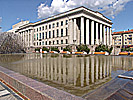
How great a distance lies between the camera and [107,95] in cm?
371

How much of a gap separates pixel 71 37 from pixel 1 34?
27.7 m

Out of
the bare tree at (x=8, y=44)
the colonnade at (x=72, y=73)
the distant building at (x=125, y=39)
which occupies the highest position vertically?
the distant building at (x=125, y=39)

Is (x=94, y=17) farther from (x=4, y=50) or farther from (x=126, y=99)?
(x=126, y=99)

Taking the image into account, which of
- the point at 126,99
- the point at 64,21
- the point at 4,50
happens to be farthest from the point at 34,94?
the point at 64,21

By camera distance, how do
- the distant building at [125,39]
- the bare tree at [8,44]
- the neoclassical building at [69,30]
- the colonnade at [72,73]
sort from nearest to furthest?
the colonnade at [72,73]
the bare tree at [8,44]
the neoclassical building at [69,30]
the distant building at [125,39]

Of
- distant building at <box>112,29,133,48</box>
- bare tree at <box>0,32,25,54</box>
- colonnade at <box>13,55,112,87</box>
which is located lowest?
colonnade at <box>13,55,112,87</box>

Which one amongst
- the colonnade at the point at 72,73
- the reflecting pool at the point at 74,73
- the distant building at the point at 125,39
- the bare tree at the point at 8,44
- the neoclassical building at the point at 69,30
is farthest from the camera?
the distant building at the point at 125,39

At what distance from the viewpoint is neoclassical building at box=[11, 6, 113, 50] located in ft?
153

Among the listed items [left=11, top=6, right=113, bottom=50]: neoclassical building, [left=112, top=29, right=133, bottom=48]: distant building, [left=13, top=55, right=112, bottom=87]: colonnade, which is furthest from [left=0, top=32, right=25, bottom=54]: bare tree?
[left=112, top=29, right=133, bottom=48]: distant building

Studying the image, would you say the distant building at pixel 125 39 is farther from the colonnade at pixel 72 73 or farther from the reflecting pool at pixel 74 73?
the colonnade at pixel 72 73

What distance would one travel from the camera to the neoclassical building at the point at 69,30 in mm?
46691

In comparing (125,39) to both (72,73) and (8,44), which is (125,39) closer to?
(8,44)

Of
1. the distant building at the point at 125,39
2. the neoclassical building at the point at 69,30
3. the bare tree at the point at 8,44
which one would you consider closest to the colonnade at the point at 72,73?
the bare tree at the point at 8,44

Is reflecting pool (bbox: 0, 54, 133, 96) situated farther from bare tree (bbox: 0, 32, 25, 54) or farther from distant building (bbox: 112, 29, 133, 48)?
distant building (bbox: 112, 29, 133, 48)
